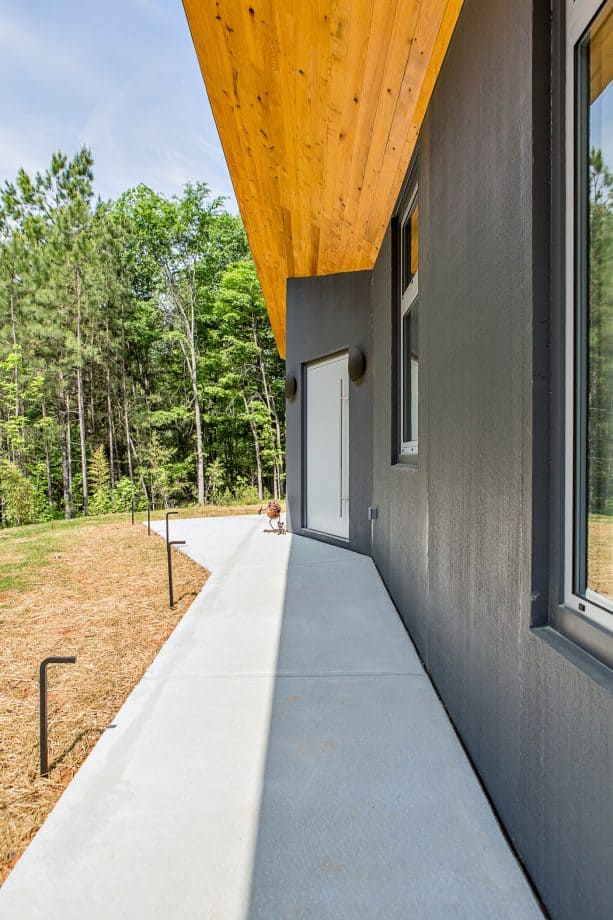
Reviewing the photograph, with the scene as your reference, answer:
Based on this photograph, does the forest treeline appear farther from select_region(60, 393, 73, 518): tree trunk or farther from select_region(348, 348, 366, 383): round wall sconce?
select_region(348, 348, 366, 383): round wall sconce

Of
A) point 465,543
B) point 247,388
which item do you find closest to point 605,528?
point 465,543

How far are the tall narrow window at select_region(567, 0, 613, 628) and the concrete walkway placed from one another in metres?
0.85

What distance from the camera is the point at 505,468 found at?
1494 millimetres

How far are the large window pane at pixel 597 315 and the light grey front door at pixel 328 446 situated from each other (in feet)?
15.2

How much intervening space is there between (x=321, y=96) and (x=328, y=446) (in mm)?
3870

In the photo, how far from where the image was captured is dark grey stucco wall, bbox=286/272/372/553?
526 cm

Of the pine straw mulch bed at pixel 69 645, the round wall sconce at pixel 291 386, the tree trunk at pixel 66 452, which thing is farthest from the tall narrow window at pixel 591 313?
the tree trunk at pixel 66 452

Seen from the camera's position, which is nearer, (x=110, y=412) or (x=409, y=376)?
(x=409, y=376)

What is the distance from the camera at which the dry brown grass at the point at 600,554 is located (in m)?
1.05

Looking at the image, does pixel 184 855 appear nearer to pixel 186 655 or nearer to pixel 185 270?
pixel 186 655

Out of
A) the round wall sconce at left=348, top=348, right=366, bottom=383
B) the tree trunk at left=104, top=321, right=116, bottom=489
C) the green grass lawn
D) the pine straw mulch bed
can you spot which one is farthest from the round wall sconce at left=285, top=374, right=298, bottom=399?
the tree trunk at left=104, top=321, right=116, bottom=489

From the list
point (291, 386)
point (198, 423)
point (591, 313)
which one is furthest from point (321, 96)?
point (198, 423)

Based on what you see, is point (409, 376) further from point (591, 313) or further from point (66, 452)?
point (66, 452)

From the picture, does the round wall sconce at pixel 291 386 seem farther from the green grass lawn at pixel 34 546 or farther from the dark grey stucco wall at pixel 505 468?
the dark grey stucco wall at pixel 505 468
